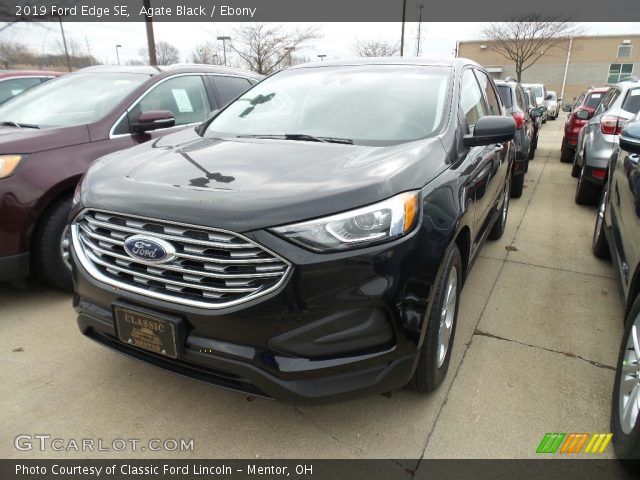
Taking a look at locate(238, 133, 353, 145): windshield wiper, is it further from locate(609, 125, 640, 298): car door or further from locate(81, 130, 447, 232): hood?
locate(609, 125, 640, 298): car door

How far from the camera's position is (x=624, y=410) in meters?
1.99

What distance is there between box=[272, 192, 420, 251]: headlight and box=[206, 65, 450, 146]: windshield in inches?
29.3

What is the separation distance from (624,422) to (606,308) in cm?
166

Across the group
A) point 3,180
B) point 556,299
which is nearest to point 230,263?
point 3,180

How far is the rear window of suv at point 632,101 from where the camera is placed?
542cm

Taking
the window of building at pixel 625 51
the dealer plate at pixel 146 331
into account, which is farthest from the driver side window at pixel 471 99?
the window of building at pixel 625 51

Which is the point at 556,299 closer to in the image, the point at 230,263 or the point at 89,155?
the point at 230,263

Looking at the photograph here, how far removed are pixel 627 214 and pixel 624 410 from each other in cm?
125

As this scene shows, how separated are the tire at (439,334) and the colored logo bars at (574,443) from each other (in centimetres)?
55

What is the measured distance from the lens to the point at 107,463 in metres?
2.03

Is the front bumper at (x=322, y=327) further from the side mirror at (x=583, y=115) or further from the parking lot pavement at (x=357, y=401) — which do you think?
the side mirror at (x=583, y=115)

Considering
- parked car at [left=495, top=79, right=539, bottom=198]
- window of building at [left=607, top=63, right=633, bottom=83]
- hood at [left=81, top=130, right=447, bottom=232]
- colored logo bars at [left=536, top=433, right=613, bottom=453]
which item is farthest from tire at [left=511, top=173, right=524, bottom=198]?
window of building at [left=607, top=63, right=633, bottom=83]

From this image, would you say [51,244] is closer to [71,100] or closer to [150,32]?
[71,100]

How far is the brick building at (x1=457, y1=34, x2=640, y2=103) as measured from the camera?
45.1 metres
